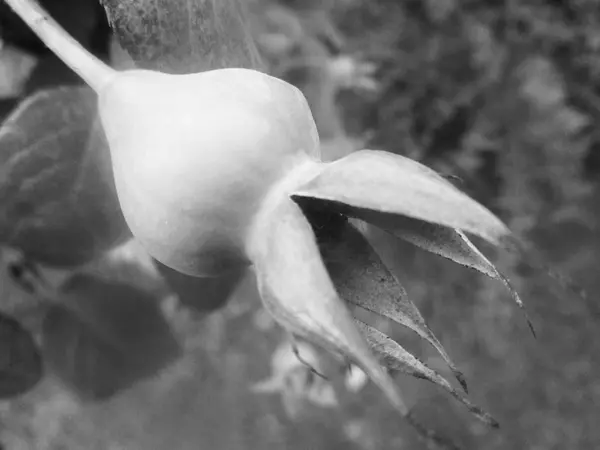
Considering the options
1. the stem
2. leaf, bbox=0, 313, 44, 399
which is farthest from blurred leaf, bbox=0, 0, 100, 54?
leaf, bbox=0, 313, 44, 399

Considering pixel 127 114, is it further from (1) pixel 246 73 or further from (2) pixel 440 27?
(2) pixel 440 27

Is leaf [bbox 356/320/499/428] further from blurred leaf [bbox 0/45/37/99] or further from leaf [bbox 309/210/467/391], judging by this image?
blurred leaf [bbox 0/45/37/99]

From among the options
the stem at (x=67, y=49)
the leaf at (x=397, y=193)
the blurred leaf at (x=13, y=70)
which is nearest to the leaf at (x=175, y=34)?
the stem at (x=67, y=49)

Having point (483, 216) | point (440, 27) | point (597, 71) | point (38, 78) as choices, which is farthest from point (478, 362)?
point (483, 216)

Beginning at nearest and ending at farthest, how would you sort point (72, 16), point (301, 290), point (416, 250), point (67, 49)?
point (301, 290), point (67, 49), point (72, 16), point (416, 250)

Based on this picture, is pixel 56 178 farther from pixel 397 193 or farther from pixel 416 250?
pixel 416 250

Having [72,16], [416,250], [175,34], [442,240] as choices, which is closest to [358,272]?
[442,240]

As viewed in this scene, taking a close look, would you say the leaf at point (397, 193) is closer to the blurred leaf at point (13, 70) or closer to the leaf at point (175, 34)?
the leaf at point (175, 34)
